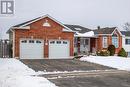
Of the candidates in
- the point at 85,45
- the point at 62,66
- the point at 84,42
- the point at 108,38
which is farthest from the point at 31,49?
the point at 108,38

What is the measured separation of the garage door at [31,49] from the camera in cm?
3036

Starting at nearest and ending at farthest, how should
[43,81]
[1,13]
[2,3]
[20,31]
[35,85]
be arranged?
[35,85]
[43,81]
[1,13]
[2,3]
[20,31]

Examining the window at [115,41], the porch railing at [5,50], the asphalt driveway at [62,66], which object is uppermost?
the window at [115,41]

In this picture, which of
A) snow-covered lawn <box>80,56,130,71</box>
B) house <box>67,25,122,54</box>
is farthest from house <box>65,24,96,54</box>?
snow-covered lawn <box>80,56,130,71</box>

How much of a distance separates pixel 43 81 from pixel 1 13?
25.1 ft

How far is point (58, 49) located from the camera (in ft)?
106

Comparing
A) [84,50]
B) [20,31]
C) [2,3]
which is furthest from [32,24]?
[84,50]

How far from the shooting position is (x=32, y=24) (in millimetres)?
31047

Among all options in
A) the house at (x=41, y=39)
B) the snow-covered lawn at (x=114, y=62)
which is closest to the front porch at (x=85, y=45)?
the house at (x=41, y=39)

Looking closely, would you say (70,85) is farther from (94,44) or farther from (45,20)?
(94,44)

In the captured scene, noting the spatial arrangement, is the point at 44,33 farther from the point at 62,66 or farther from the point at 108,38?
the point at 108,38

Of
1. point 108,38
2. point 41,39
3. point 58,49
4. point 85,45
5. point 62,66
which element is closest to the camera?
point 62,66

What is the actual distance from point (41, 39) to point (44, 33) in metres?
0.74

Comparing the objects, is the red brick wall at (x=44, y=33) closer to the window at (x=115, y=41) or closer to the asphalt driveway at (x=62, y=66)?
the asphalt driveway at (x=62, y=66)
